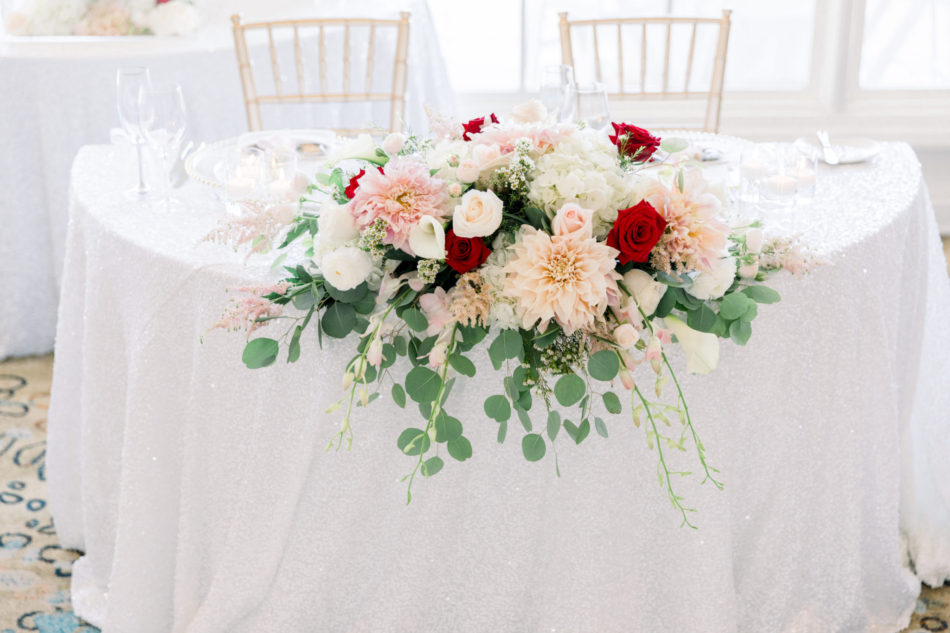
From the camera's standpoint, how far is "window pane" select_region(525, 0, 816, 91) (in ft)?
13.6

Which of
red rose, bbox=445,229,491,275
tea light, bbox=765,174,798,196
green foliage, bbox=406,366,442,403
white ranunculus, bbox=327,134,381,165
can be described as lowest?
green foliage, bbox=406,366,442,403

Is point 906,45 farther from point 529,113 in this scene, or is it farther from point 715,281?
point 715,281

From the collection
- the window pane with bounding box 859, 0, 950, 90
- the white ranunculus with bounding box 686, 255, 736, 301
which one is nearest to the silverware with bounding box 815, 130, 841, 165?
the white ranunculus with bounding box 686, 255, 736, 301

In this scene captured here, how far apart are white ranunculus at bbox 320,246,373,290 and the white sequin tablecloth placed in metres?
0.19

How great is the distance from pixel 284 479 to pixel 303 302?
333 mm

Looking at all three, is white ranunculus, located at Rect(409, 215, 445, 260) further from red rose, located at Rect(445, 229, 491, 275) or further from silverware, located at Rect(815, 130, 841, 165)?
silverware, located at Rect(815, 130, 841, 165)

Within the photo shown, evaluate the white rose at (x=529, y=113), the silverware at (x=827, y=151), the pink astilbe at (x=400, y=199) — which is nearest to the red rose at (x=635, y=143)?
the white rose at (x=529, y=113)

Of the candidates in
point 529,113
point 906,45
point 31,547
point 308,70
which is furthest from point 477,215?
point 906,45

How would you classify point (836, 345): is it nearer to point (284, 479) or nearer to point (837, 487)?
point (837, 487)

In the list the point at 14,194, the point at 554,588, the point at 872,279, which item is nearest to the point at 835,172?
the point at 872,279

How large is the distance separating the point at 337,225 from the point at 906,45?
11.9 feet

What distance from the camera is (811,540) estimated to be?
1.71 metres

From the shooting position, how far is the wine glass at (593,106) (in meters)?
1.78

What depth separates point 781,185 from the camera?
1.80 metres
